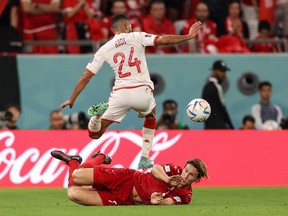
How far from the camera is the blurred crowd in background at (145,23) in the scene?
73.4 feet

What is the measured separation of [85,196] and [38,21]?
808cm

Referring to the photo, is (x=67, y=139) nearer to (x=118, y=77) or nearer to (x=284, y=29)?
(x=118, y=77)

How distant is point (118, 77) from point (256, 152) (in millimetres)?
3789

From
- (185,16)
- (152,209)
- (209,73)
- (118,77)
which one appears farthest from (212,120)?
(152,209)

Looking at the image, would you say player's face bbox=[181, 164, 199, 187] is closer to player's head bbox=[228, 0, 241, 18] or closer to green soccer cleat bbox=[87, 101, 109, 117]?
green soccer cleat bbox=[87, 101, 109, 117]

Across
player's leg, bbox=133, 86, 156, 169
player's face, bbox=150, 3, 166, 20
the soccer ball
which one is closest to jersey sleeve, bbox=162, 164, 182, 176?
the soccer ball

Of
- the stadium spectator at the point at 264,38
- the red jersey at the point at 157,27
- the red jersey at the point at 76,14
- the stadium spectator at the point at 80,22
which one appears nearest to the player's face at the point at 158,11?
the red jersey at the point at 157,27

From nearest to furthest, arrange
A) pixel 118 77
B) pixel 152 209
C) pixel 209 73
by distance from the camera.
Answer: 1. pixel 152 209
2. pixel 118 77
3. pixel 209 73

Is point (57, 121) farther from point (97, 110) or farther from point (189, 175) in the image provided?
point (189, 175)

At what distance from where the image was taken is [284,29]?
23.7m

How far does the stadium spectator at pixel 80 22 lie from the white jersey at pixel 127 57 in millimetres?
5698

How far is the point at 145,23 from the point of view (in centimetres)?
2261

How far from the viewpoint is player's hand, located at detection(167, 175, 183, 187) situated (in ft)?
48.1

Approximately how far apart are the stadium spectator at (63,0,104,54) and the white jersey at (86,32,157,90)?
5.70 meters
